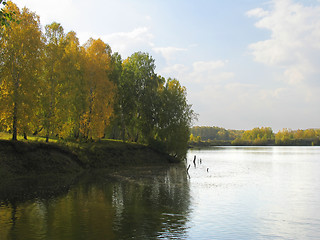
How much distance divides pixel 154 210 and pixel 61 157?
28480mm

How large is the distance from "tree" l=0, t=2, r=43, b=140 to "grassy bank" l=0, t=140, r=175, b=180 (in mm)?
3092

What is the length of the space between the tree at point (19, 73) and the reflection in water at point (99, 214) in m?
14.5

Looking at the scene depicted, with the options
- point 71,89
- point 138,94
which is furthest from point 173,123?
point 71,89

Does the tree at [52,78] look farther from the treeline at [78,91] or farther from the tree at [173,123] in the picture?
the tree at [173,123]

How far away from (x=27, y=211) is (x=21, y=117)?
856 inches

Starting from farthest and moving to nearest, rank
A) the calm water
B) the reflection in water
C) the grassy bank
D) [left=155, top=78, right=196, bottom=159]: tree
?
[left=155, top=78, right=196, bottom=159]: tree < the grassy bank < the calm water < the reflection in water

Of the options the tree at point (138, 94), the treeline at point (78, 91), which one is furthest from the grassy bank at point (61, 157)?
the tree at point (138, 94)

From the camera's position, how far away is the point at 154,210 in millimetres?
26141

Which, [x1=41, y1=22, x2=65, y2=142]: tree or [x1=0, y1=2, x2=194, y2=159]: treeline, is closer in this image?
[x1=0, y1=2, x2=194, y2=159]: treeline

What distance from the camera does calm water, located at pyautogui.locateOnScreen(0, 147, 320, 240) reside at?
1997cm

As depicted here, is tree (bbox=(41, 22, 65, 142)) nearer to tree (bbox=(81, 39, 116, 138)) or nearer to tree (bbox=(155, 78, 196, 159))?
tree (bbox=(81, 39, 116, 138))

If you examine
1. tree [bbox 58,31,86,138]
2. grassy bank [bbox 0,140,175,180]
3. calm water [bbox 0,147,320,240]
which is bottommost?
calm water [bbox 0,147,320,240]

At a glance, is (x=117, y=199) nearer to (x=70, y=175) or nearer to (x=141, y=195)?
(x=141, y=195)

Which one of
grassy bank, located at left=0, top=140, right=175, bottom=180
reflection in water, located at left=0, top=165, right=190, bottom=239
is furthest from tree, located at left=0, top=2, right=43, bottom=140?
reflection in water, located at left=0, top=165, right=190, bottom=239
